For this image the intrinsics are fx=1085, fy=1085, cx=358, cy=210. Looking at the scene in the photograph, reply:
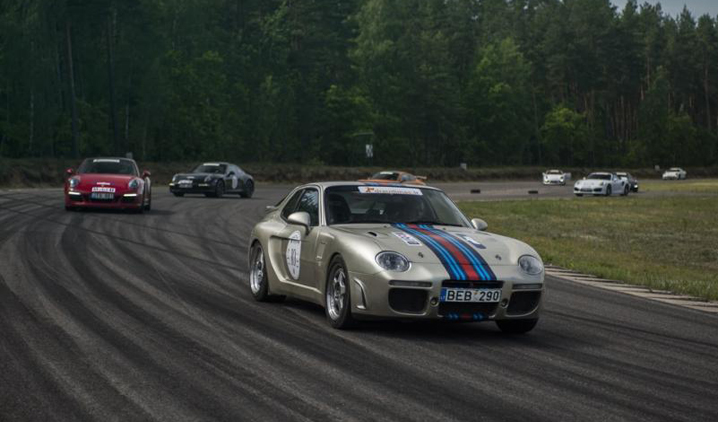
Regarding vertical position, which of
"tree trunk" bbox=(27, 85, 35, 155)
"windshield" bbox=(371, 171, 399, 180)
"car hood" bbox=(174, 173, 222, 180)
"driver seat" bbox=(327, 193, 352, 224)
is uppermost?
"tree trunk" bbox=(27, 85, 35, 155)

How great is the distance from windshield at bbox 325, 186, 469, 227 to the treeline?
56.1 meters

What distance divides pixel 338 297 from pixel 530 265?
5.70ft

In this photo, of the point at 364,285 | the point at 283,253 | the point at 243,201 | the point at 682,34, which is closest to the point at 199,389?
the point at 364,285

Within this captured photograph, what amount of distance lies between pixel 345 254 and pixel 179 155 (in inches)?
2992

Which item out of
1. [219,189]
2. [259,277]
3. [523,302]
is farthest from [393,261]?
[219,189]

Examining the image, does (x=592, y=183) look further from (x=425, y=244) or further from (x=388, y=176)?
(x=425, y=244)

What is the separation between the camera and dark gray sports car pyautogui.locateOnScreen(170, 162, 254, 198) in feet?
133

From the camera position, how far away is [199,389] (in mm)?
6859

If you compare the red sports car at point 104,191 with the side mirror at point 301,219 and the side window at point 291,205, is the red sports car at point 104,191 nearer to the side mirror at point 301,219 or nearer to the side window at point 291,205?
the side window at point 291,205

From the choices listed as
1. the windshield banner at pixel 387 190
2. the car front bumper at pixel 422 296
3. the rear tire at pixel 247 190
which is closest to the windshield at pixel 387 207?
the windshield banner at pixel 387 190

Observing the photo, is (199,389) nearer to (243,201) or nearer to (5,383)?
(5,383)

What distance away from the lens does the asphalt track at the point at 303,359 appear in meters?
6.43

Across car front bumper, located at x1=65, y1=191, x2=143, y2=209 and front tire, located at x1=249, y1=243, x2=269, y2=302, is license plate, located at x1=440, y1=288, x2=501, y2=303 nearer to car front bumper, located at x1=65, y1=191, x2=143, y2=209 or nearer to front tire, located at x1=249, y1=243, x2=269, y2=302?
front tire, located at x1=249, y1=243, x2=269, y2=302

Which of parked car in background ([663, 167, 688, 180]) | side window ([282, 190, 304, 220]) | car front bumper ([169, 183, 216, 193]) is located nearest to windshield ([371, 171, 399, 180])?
car front bumper ([169, 183, 216, 193])
